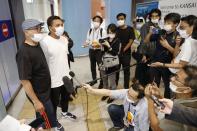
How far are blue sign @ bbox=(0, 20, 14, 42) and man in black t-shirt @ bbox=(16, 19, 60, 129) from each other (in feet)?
4.56

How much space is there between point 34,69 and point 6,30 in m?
1.73

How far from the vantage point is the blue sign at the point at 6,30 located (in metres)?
2.98

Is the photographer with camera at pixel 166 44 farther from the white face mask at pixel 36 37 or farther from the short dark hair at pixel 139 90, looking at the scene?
the white face mask at pixel 36 37

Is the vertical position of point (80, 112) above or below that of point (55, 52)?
below

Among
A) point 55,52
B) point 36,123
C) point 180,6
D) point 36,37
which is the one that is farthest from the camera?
point 180,6

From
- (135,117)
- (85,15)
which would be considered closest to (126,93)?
(135,117)

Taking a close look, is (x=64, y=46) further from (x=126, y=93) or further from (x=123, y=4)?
(x=123, y=4)

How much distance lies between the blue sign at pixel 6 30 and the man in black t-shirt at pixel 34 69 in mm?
1390

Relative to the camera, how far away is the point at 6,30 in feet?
10.4

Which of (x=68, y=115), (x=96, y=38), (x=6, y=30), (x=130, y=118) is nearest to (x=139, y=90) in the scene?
(x=130, y=118)

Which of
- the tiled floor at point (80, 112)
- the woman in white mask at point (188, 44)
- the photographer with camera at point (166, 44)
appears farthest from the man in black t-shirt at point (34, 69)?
the photographer with camera at point (166, 44)

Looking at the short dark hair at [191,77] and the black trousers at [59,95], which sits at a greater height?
the short dark hair at [191,77]

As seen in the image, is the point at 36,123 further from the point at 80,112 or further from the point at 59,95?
the point at 80,112

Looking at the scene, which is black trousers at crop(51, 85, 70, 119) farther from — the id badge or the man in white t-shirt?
the id badge
